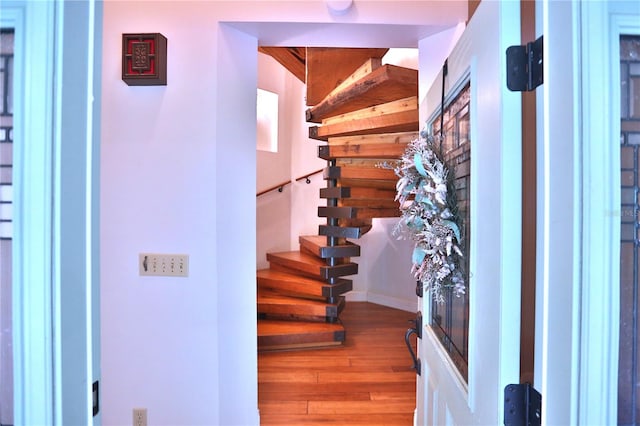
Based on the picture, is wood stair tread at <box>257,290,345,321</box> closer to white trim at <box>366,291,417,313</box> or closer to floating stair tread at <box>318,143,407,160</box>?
white trim at <box>366,291,417,313</box>

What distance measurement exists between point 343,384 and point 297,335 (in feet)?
2.29

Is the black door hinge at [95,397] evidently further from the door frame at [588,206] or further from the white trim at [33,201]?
the door frame at [588,206]

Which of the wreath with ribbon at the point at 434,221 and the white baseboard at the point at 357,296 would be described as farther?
the white baseboard at the point at 357,296

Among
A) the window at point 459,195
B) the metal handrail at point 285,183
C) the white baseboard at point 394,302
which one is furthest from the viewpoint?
the metal handrail at point 285,183

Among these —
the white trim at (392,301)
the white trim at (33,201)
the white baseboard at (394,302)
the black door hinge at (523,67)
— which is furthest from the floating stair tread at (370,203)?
the white trim at (33,201)

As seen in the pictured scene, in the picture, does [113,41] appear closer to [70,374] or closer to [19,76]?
[19,76]

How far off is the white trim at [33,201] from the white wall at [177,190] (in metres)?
1.05

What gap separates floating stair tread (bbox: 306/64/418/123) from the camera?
7.55 feet

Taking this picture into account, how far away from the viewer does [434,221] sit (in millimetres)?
1049

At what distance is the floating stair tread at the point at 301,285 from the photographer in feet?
11.0

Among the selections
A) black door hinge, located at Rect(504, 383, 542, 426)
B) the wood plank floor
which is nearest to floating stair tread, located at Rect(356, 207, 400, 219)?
the wood plank floor

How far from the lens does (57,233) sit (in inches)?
22.9

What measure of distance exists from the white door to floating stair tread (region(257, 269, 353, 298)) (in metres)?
2.41

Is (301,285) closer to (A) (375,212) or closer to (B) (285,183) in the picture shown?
(A) (375,212)
